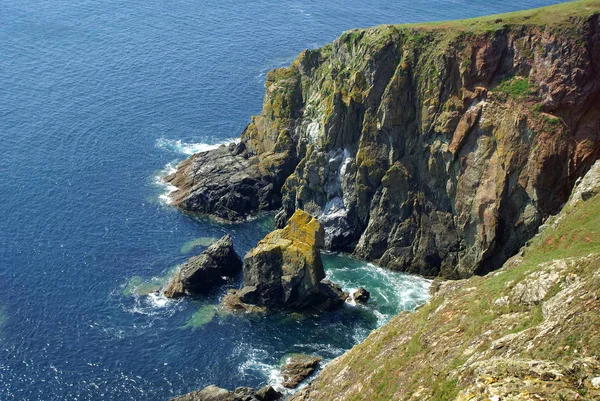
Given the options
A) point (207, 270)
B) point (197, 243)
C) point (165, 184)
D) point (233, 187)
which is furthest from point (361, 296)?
point (165, 184)

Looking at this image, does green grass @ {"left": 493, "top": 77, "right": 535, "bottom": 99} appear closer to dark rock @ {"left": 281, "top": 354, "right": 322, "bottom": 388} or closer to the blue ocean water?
the blue ocean water

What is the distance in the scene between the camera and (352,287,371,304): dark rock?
310ft

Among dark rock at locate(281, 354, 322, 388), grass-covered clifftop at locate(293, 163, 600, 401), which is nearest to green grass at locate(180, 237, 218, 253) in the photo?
dark rock at locate(281, 354, 322, 388)

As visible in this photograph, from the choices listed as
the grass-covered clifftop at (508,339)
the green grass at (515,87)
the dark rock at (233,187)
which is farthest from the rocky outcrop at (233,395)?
the green grass at (515,87)

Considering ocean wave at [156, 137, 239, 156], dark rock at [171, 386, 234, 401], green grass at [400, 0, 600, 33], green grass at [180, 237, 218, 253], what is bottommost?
dark rock at [171, 386, 234, 401]

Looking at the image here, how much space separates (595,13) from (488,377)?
73.0m

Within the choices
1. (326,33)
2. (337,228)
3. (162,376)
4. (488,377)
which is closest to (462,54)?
(337,228)

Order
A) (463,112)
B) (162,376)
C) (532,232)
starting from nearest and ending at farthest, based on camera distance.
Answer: (162,376), (532,232), (463,112)

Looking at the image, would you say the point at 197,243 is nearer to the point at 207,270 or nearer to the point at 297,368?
the point at 207,270

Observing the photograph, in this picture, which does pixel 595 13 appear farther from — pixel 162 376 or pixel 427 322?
pixel 162 376

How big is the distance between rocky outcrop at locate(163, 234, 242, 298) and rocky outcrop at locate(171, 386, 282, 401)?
21.9m

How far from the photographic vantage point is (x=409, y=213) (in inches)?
4067

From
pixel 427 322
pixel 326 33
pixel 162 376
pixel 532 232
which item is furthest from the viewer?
pixel 326 33

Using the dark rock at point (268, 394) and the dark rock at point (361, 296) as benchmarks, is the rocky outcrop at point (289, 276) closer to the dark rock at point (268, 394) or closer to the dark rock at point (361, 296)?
the dark rock at point (361, 296)
